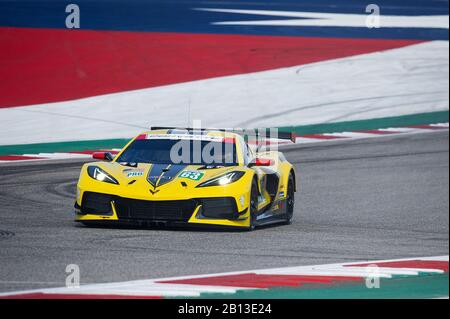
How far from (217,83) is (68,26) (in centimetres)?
487

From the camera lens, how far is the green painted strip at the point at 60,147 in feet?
58.8

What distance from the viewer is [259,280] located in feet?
30.7

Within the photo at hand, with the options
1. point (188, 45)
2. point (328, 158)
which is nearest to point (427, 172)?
point (328, 158)

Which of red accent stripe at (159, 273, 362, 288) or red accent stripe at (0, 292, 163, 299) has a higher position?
red accent stripe at (159, 273, 362, 288)

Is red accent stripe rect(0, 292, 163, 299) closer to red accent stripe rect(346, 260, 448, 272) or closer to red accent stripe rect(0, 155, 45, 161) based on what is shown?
red accent stripe rect(346, 260, 448, 272)

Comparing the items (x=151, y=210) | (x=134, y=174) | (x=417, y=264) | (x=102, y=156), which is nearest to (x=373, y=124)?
(x=102, y=156)

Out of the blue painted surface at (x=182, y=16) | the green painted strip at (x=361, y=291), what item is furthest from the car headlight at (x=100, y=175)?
the blue painted surface at (x=182, y=16)

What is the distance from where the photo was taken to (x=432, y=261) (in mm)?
10867

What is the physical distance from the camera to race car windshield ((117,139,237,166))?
507 inches

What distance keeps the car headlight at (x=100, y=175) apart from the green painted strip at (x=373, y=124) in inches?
340

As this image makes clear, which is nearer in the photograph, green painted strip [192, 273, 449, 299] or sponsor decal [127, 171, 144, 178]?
green painted strip [192, 273, 449, 299]

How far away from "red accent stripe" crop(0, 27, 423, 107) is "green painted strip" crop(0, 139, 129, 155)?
210 cm

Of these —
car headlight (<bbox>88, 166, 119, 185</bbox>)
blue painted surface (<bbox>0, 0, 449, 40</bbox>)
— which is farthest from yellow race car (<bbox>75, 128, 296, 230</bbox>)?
blue painted surface (<bbox>0, 0, 449, 40</bbox>)

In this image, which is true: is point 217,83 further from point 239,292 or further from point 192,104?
point 239,292
